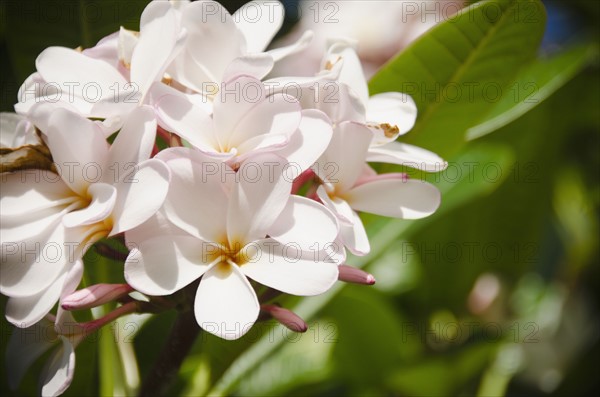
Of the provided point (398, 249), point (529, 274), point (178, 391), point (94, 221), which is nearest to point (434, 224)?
point (398, 249)

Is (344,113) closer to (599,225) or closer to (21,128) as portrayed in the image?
(21,128)

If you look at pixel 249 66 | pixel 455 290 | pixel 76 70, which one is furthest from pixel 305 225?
pixel 455 290

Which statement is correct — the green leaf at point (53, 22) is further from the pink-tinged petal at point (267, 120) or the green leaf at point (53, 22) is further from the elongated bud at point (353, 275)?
the elongated bud at point (353, 275)

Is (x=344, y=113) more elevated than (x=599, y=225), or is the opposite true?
(x=344, y=113)

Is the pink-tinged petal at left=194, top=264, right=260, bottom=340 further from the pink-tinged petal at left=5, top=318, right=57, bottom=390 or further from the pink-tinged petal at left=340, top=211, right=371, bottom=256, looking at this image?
the pink-tinged petal at left=5, top=318, right=57, bottom=390

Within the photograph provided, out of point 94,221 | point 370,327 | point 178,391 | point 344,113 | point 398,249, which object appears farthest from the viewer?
point 398,249

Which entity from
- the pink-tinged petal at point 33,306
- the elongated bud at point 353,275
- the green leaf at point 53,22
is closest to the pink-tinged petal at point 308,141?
the elongated bud at point 353,275

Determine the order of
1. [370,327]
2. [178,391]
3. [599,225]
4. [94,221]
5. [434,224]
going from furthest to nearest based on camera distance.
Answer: [599,225]
[434,224]
[370,327]
[178,391]
[94,221]

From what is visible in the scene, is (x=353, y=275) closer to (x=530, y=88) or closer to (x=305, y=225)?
(x=305, y=225)
